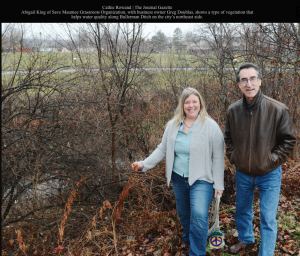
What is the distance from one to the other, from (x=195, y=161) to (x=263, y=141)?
2.49ft

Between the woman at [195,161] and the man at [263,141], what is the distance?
264 millimetres

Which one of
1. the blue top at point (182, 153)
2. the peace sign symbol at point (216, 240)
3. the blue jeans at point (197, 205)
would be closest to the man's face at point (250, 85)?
the blue top at point (182, 153)

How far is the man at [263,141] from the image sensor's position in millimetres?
2730

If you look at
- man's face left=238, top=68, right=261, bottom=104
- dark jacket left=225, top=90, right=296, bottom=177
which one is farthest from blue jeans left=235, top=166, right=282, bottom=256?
man's face left=238, top=68, right=261, bottom=104

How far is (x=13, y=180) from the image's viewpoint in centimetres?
381

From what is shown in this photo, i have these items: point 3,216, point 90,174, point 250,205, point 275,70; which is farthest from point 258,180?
point 275,70

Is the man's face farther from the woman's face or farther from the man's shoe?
the man's shoe

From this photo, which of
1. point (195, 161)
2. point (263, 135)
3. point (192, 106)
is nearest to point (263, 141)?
point (263, 135)

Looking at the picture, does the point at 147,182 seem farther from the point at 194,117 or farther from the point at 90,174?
the point at 194,117

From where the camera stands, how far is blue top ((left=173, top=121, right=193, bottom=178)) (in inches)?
120

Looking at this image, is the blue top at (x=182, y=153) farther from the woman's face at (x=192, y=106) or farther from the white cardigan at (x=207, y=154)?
the woman's face at (x=192, y=106)

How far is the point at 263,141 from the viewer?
276 centimetres

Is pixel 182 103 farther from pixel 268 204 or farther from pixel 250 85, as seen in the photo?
pixel 268 204

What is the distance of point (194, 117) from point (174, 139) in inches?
14.1
